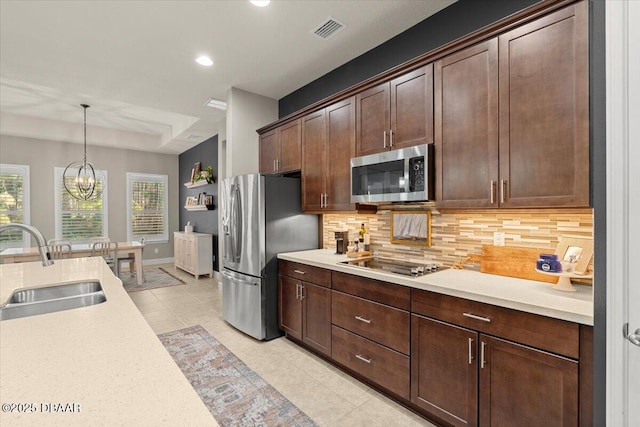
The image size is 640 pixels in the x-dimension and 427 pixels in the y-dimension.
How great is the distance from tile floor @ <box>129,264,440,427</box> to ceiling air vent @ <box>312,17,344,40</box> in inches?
120

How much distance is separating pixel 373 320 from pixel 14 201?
760 centimetres

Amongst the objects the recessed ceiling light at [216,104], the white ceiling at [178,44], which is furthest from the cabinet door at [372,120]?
the recessed ceiling light at [216,104]

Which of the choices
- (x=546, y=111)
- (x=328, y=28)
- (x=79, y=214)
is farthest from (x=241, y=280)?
(x=79, y=214)

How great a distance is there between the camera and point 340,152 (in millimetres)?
2895

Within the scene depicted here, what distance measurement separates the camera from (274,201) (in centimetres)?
319

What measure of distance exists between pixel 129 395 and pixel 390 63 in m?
3.16

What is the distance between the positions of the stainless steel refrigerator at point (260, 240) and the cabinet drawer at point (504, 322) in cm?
168

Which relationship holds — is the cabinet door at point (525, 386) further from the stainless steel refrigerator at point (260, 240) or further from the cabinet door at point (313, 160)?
the stainless steel refrigerator at point (260, 240)

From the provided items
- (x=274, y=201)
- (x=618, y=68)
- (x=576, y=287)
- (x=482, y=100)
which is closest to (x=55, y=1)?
(x=274, y=201)

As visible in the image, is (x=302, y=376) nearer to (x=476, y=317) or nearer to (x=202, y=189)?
(x=476, y=317)

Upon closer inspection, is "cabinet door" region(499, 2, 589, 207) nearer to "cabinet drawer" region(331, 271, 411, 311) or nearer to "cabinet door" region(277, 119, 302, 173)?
"cabinet drawer" region(331, 271, 411, 311)

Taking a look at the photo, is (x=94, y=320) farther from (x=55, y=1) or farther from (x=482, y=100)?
(x=55, y=1)

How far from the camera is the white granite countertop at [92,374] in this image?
2.07ft

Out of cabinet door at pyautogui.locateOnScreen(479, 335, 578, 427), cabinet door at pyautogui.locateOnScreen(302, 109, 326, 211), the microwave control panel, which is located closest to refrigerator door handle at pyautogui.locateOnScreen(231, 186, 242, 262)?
cabinet door at pyautogui.locateOnScreen(302, 109, 326, 211)
